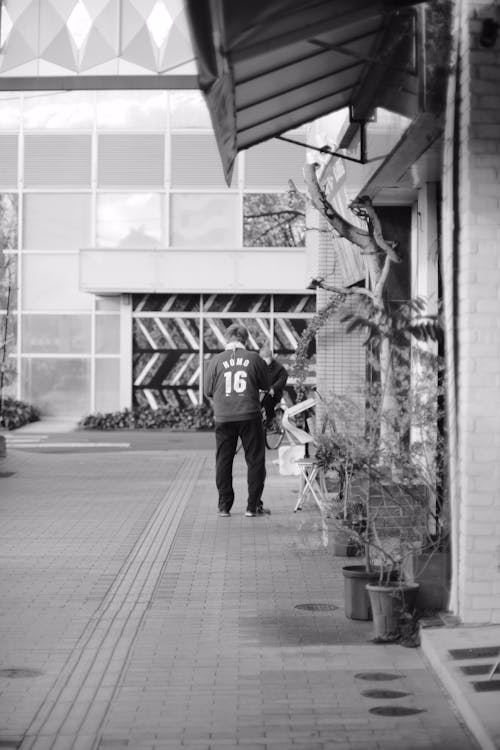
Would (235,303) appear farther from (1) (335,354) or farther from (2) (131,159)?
(1) (335,354)

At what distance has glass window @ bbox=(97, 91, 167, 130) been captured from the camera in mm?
32125

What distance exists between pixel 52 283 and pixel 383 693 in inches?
1059

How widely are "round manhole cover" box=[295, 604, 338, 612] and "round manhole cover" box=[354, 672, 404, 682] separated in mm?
1730

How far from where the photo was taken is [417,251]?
12.4 meters

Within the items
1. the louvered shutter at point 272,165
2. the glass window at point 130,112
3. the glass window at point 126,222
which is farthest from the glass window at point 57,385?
the louvered shutter at point 272,165

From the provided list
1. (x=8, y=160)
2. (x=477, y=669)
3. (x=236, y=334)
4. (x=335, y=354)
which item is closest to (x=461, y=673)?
(x=477, y=669)

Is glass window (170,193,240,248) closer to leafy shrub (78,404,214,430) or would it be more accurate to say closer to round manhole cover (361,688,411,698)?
leafy shrub (78,404,214,430)

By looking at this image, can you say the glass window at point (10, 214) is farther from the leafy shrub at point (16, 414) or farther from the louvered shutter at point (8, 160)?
the leafy shrub at point (16, 414)

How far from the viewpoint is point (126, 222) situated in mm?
32375

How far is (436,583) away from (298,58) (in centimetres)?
342

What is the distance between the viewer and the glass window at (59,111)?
3225 centimetres

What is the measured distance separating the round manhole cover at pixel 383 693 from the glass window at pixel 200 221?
25912mm

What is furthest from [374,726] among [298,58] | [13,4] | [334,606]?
[13,4]

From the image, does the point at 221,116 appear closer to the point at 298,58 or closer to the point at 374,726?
the point at 298,58
